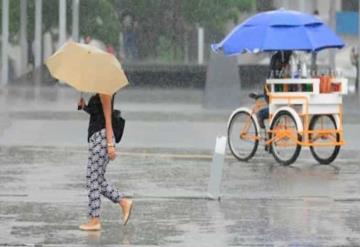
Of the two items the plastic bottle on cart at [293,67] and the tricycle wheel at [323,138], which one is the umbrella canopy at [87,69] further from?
the plastic bottle on cart at [293,67]

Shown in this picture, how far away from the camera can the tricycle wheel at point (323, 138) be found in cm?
1374

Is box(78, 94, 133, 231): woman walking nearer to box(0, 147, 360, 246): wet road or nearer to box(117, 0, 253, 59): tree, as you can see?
box(0, 147, 360, 246): wet road

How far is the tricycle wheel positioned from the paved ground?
17cm

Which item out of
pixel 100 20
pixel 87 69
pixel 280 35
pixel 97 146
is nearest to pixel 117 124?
pixel 97 146

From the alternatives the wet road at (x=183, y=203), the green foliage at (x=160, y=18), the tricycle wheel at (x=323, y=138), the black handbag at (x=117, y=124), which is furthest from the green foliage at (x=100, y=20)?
the black handbag at (x=117, y=124)

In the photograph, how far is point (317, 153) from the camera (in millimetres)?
14039

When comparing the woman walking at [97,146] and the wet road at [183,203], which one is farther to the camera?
the woman walking at [97,146]

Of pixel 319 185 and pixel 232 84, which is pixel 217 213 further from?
pixel 232 84

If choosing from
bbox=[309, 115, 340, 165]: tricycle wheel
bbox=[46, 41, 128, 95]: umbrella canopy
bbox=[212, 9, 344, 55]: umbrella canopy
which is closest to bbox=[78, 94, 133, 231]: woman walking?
bbox=[46, 41, 128, 95]: umbrella canopy

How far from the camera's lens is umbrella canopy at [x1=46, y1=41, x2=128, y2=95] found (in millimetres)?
8672

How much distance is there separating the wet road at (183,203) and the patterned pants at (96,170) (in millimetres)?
280

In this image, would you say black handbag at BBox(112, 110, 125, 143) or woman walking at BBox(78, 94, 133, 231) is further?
black handbag at BBox(112, 110, 125, 143)

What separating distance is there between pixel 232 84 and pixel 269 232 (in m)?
13.7

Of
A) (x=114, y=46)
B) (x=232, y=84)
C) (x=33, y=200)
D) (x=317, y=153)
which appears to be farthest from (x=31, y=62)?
A: (x=33, y=200)
